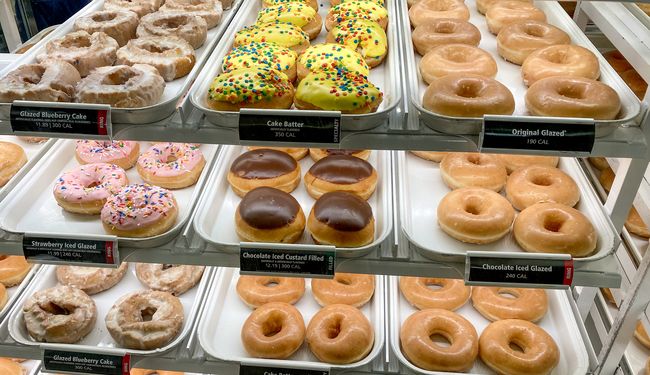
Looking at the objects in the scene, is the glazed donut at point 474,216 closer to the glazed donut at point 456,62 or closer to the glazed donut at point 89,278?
the glazed donut at point 456,62

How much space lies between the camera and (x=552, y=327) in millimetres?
2359

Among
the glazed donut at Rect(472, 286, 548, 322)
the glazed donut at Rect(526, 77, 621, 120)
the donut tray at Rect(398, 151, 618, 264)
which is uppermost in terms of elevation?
the glazed donut at Rect(526, 77, 621, 120)

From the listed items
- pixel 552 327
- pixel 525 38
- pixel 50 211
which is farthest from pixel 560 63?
pixel 50 211

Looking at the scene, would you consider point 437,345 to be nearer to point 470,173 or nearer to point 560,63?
point 470,173

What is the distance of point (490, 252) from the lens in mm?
1849

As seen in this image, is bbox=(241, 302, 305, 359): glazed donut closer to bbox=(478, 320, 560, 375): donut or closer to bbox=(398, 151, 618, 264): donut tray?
bbox=(398, 151, 618, 264): donut tray

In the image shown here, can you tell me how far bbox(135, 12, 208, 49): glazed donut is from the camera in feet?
7.57

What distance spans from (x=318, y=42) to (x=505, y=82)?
0.83 metres

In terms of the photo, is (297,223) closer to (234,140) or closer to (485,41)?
(234,140)

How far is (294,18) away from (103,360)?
153 centimetres

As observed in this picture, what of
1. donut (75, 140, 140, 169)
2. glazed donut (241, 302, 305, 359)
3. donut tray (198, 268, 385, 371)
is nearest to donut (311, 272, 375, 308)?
donut tray (198, 268, 385, 371)

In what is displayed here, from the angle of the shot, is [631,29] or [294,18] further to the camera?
[294,18]

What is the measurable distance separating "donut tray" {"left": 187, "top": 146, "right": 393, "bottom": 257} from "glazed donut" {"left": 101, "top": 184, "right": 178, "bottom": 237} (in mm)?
109

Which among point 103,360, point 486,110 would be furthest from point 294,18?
point 103,360
